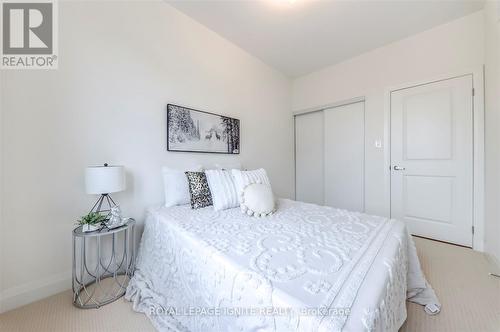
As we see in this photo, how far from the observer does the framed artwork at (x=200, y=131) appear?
6.98 ft

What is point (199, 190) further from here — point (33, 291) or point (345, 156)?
point (345, 156)

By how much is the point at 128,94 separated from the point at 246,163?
1.65 metres

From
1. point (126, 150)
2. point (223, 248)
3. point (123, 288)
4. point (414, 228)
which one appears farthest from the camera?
point (414, 228)

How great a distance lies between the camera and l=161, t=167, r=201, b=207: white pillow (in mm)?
1940

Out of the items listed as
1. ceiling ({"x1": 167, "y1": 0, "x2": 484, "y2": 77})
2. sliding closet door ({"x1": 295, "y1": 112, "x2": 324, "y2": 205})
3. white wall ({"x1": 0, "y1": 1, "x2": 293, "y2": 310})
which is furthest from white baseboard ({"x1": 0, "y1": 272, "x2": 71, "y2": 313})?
sliding closet door ({"x1": 295, "y1": 112, "x2": 324, "y2": 205})

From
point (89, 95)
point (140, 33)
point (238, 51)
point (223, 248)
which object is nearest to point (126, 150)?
point (89, 95)

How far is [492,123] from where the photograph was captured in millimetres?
1930

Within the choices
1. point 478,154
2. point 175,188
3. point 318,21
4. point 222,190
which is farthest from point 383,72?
point 175,188

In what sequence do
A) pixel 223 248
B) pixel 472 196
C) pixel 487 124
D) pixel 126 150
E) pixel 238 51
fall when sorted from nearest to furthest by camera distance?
pixel 223 248, pixel 126 150, pixel 487 124, pixel 472 196, pixel 238 51

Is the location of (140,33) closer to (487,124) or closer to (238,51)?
(238,51)

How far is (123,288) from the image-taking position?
1550 millimetres

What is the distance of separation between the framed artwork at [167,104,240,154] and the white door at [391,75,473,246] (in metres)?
2.17

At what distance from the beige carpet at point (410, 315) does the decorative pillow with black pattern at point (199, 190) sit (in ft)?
2.84

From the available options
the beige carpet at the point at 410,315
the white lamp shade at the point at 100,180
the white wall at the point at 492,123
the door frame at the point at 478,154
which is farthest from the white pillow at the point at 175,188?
the door frame at the point at 478,154
